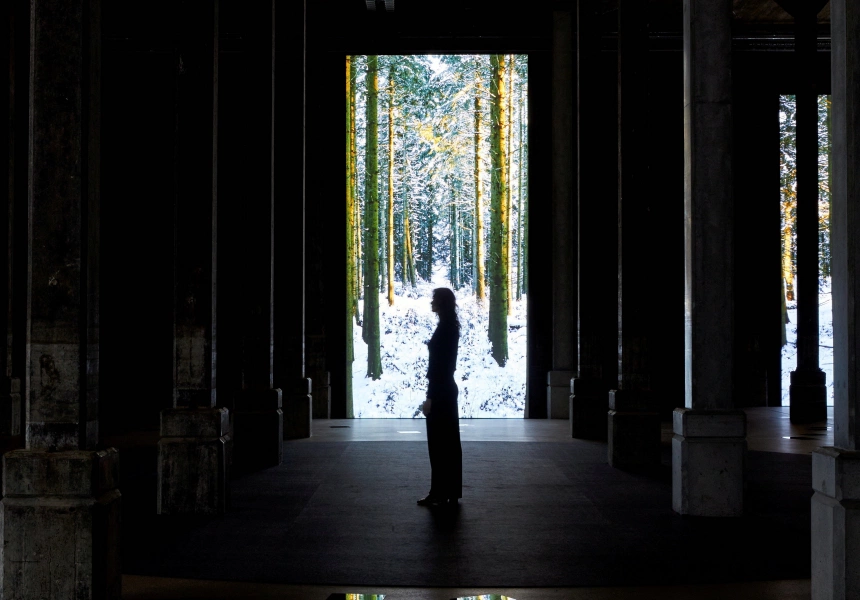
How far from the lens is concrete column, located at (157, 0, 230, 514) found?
8.88m

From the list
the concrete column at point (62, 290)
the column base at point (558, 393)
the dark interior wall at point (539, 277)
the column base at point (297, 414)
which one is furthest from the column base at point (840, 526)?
the dark interior wall at point (539, 277)

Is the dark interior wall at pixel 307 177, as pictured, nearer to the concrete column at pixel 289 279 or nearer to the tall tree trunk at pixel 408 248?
the tall tree trunk at pixel 408 248

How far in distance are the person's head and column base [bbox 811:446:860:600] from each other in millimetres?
4349

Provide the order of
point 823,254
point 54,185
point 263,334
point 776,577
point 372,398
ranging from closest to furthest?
point 54,185
point 776,577
point 263,334
point 372,398
point 823,254

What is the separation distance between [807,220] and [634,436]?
8.34 metres

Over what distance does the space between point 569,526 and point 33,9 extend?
5.62m

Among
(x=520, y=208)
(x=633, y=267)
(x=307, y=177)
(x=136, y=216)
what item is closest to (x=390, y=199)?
(x=307, y=177)

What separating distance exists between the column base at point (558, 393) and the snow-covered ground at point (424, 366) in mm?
1076

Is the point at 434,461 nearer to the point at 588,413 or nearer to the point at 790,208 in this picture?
the point at 588,413

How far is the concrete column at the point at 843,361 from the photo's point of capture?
16.6 feet

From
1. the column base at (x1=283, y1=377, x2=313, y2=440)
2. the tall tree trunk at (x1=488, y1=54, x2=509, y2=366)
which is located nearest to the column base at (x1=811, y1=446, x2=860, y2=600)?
the column base at (x1=283, y1=377, x2=313, y2=440)

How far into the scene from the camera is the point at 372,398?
19.9 meters

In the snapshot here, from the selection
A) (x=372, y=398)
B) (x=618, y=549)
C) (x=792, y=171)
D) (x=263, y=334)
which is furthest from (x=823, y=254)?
(x=618, y=549)

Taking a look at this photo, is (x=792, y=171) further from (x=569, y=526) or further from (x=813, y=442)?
(x=569, y=526)
